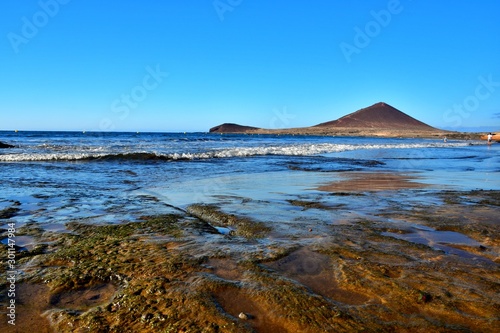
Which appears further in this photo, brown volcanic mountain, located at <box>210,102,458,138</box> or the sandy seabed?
brown volcanic mountain, located at <box>210,102,458,138</box>

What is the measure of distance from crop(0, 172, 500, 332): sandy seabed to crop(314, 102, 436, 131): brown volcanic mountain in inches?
4733

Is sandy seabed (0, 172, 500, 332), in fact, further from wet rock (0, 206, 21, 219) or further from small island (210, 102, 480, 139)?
small island (210, 102, 480, 139)

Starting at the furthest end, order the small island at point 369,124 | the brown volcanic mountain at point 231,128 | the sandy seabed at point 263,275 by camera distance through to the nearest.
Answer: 1. the brown volcanic mountain at point 231,128
2. the small island at point 369,124
3. the sandy seabed at point 263,275

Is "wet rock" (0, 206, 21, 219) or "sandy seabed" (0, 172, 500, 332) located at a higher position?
"sandy seabed" (0, 172, 500, 332)

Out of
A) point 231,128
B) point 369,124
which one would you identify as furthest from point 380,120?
point 231,128

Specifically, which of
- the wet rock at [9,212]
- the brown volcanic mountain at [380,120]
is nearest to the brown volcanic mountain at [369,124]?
the brown volcanic mountain at [380,120]

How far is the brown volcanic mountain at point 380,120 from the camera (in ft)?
395

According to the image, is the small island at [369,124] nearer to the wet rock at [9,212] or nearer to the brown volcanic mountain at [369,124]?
the brown volcanic mountain at [369,124]

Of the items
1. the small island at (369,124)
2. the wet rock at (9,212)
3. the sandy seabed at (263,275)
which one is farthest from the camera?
the small island at (369,124)

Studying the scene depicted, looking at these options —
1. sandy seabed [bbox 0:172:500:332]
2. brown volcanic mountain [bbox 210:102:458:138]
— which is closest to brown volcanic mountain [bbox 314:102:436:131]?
brown volcanic mountain [bbox 210:102:458:138]

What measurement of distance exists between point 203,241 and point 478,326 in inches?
109

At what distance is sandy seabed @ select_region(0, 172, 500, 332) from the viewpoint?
2381mm

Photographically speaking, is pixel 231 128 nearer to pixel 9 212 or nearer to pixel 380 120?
pixel 380 120

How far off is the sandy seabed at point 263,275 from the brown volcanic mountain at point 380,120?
394ft
